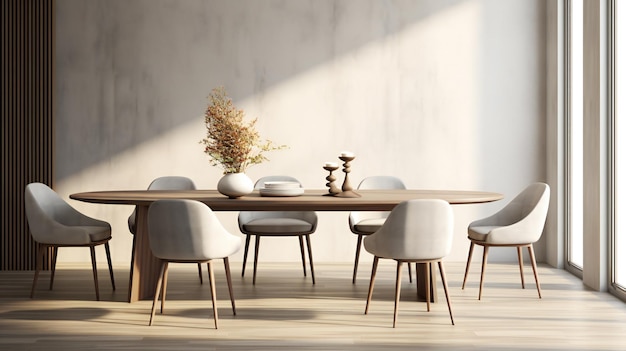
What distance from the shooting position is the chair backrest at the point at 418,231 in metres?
3.50

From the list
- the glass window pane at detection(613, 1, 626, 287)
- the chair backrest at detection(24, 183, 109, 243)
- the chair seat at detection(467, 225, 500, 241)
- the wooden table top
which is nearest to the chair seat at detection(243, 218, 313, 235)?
the wooden table top

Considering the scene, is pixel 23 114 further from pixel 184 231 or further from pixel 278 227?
pixel 184 231

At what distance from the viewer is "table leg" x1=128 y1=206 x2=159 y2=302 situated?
14.0 feet

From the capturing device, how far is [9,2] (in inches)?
217

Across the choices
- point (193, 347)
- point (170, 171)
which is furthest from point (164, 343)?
point (170, 171)

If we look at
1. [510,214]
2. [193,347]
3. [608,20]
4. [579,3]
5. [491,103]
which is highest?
[579,3]

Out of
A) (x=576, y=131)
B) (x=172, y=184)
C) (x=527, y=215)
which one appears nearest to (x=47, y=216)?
(x=172, y=184)

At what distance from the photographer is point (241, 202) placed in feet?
12.6

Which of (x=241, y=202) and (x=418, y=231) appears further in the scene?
(x=241, y=202)

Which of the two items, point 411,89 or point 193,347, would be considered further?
point 411,89

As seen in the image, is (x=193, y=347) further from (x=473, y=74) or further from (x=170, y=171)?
(x=473, y=74)

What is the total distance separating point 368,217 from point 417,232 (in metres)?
1.79

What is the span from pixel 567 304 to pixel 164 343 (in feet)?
8.23

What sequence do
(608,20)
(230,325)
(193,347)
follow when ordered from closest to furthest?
(193,347), (230,325), (608,20)
